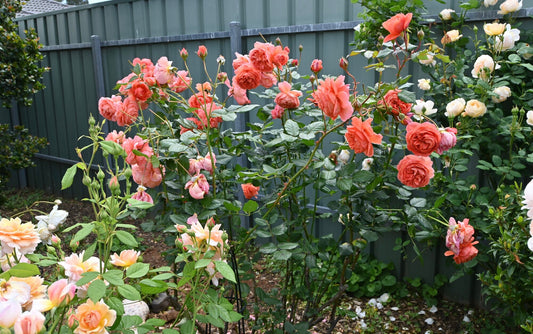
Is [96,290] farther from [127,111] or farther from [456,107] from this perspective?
[456,107]

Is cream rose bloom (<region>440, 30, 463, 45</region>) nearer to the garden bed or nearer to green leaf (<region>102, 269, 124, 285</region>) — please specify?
the garden bed

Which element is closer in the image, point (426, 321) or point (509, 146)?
point (509, 146)

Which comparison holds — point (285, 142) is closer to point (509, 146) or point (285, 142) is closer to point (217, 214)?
point (217, 214)

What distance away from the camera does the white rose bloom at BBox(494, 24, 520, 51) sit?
206 centimetres

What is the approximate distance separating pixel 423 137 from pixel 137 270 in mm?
798

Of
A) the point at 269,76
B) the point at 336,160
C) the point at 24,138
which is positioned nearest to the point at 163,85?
the point at 269,76

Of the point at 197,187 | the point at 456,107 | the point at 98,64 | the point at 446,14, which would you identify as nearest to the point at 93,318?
the point at 197,187

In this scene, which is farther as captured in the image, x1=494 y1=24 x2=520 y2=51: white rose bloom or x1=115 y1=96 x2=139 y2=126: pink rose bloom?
x1=494 y1=24 x2=520 y2=51: white rose bloom

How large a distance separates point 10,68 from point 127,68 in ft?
3.27

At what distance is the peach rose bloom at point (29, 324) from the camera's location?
64 cm

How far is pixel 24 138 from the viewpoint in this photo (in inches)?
179

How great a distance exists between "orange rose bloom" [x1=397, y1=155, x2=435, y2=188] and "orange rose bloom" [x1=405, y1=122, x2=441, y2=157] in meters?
0.09

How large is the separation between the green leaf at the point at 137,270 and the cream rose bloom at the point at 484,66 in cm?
181

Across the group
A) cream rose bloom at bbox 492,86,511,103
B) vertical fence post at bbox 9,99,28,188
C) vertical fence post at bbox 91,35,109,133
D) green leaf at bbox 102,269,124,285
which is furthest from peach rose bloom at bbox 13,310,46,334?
vertical fence post at bbox 9,99,28,188
